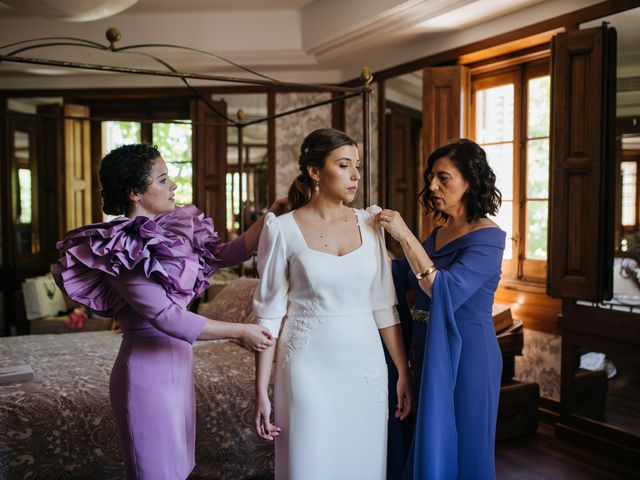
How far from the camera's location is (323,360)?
6.07 ft

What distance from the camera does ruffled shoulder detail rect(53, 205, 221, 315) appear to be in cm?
168

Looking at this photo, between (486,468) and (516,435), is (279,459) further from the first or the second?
(516,435)

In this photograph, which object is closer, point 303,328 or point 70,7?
point 303,328

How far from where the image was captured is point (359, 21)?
464 cm

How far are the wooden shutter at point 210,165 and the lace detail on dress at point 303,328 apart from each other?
13.4ft

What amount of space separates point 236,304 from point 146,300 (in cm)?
192

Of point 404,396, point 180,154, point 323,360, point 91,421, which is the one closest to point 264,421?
point 323,360

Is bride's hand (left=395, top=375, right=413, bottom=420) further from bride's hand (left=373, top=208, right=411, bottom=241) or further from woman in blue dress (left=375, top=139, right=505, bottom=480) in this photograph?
bride's hand (left=373, top=208, right=411, bottom=241)

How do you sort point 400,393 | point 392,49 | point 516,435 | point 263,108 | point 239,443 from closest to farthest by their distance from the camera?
point 400,393
point 239,443
point 516,435
point 392,49
point 263,108

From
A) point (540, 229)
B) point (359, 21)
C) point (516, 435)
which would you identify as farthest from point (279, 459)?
point (359, 21)

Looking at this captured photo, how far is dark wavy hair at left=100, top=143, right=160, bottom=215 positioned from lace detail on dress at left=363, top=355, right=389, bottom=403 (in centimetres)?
91

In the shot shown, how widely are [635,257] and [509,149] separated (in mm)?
1647

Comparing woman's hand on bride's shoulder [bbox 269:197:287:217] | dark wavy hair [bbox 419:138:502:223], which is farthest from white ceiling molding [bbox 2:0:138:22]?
dark wavy hair [bbox 419:138:502:223]

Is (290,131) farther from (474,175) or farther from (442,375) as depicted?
(442,375)
